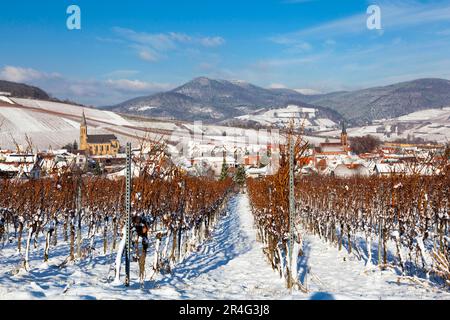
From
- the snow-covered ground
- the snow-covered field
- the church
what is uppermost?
the snow-covered ground

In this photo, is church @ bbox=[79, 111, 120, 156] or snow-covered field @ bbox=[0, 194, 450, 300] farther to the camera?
church @ bbox=[79, 111, 120, 156]

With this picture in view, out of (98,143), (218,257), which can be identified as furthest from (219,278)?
(98,143)

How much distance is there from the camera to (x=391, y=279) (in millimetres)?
8828

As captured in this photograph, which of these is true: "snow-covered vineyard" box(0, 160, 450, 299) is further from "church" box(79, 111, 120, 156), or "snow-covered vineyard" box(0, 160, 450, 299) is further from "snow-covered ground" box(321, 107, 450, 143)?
"snow-covered ground" box(321, 107, 450, 143)

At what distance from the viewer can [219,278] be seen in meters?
9.64

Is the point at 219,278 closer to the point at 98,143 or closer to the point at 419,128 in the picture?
the point at 98,143

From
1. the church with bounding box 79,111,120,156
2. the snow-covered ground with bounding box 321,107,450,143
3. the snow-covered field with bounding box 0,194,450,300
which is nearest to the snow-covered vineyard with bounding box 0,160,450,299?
the snow-covered field with bounding box 0,194,450,300

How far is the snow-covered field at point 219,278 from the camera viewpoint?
5441mm

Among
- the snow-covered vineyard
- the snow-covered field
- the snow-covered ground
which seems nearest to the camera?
the snow-covered field

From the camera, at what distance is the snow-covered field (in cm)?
544

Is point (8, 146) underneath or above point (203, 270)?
above
